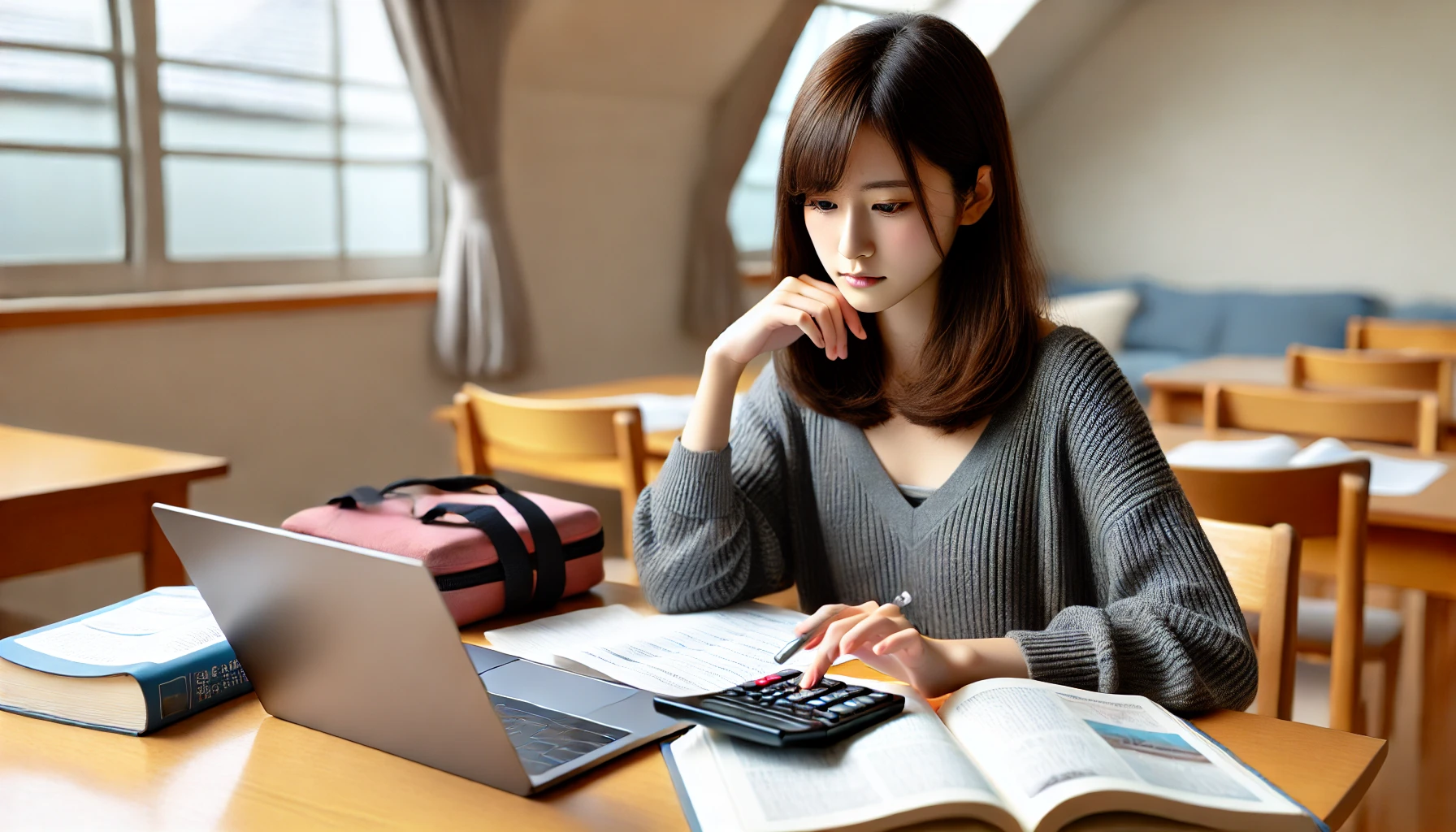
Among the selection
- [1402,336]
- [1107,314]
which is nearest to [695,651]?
[1402,336]

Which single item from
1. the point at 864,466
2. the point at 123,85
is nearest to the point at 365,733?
the point at 864,466

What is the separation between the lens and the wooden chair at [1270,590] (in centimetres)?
118

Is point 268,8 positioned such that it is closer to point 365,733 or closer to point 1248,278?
Answer: point 365,733

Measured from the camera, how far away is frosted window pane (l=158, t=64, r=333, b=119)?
3004 mm

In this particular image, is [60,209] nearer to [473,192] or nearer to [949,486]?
[473,192]

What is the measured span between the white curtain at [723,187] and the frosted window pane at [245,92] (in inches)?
59.8

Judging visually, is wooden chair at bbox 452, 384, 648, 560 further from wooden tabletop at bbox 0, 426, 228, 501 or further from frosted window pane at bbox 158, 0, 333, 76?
frosted window pane at bbox 158, 0, 333, 76

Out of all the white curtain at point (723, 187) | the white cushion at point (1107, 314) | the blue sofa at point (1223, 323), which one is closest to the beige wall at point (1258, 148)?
the blue sofa at point (1223, 323)

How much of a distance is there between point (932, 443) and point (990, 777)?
1.76ft

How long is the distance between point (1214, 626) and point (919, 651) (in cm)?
27

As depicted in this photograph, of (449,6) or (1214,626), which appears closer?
(1214,626)

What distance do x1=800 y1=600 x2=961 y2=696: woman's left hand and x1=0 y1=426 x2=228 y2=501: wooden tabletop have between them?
1213 mm

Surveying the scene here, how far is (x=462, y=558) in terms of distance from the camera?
3.50 ft

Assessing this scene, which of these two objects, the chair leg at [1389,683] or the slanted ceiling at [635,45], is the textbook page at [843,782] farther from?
the slanted ceiling at [635,45]
